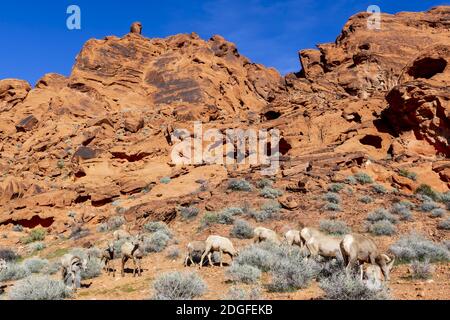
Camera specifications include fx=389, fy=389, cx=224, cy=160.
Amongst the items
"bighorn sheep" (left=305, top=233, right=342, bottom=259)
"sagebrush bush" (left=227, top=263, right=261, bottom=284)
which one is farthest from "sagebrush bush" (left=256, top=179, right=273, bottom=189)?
"sagebrush bush" (left=227, top=263, right=261, bottom=284)

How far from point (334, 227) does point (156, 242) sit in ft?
23.2

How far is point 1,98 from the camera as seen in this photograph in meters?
68.8

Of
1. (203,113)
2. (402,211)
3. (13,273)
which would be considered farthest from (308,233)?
(203,113)

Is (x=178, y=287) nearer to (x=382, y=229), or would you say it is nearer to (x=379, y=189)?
(x=382, y=229)

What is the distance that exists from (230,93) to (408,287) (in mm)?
63300

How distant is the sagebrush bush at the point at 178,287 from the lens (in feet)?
24.9

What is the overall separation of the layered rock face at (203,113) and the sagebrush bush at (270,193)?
1482 mm

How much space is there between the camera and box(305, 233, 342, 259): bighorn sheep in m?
9.51

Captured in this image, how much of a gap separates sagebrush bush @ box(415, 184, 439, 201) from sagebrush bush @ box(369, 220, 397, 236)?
8.76 metres

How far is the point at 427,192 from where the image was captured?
2289 centimetres

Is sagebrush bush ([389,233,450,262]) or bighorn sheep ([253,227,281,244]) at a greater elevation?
bighorn sheep ([253,227,281,244])

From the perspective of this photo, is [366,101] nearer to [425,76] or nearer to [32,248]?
[425,76]

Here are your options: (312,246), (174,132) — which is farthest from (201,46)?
(312,246)

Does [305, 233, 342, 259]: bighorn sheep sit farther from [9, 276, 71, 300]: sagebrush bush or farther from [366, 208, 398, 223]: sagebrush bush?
[366, 208, 398, 223]: sagebrush bush
